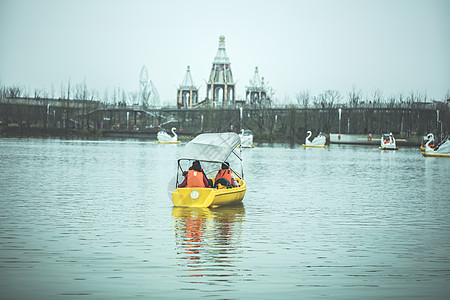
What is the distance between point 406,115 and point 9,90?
97111 millimetres

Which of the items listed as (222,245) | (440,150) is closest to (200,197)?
(222,245)

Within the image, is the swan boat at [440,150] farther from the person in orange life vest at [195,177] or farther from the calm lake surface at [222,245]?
the person in orange life vest at [195,177]

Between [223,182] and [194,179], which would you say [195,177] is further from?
[223,182]

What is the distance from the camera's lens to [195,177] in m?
21.4

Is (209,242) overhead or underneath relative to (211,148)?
underneath

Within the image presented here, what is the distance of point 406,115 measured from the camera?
438 feet

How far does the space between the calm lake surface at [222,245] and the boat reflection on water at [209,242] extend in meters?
0.03

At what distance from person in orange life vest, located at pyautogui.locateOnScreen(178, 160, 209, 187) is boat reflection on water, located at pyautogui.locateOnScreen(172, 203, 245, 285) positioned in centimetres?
90

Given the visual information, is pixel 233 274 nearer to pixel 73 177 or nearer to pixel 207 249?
pixel 207 249

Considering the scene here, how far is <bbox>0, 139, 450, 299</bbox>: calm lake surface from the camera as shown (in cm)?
1179

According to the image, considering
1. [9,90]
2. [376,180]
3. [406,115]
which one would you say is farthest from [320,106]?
[376,180]

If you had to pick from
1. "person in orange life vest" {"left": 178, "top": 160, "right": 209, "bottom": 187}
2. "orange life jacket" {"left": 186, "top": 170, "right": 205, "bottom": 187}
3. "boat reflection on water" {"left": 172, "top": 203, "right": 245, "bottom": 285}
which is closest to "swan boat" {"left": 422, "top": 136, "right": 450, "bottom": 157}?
"boat reflection on water" {"left": 172, "top": 203, "right": 245, "bottom": 285}

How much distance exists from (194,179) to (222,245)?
5894 millimetres

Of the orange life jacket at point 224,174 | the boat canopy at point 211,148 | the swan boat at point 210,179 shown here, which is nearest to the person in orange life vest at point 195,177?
the swan boat at point 210,179
